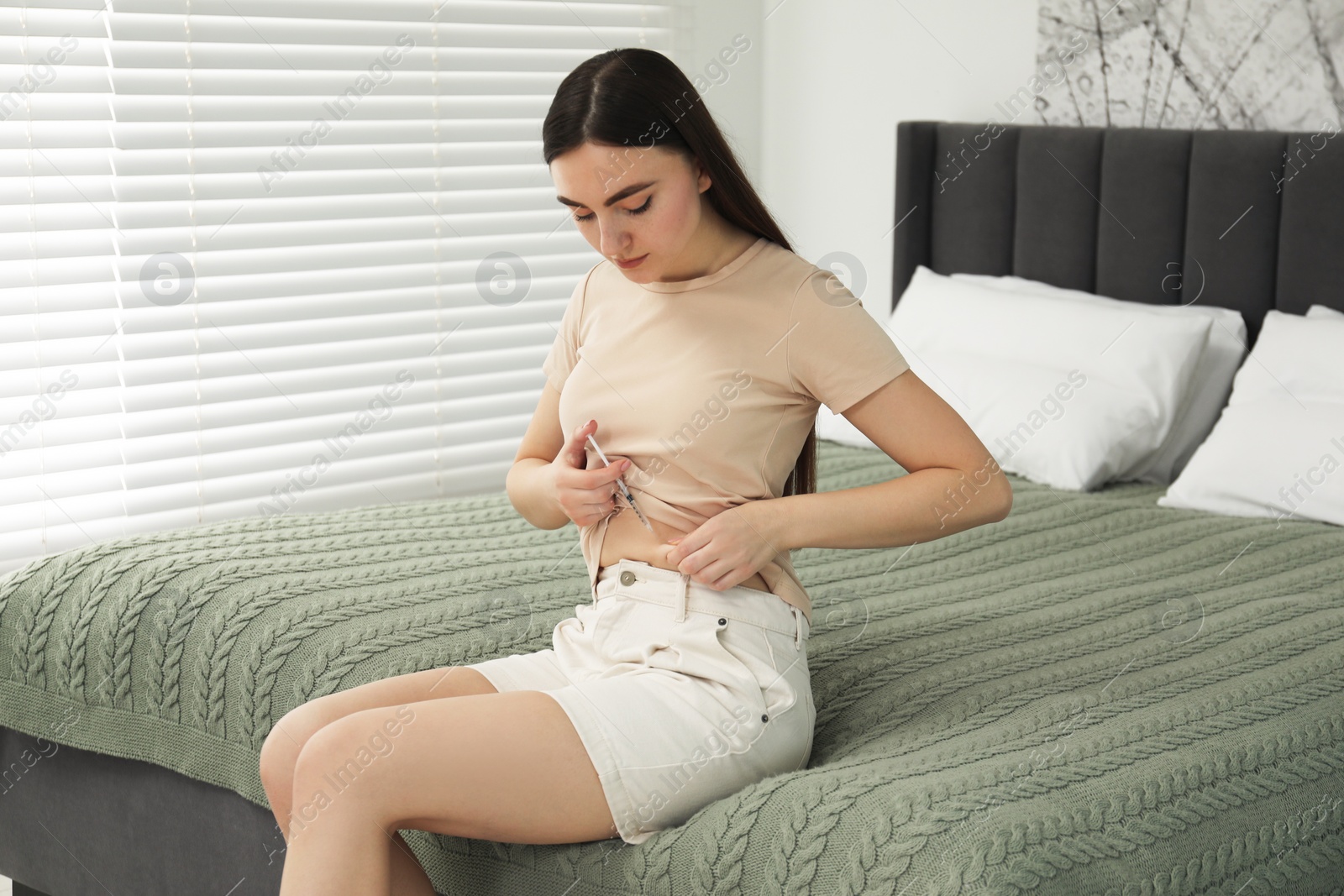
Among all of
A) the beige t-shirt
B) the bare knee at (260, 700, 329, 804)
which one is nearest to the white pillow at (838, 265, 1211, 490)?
the beige t-shirt

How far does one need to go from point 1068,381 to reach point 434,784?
1894 mm

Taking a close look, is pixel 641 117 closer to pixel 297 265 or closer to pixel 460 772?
pixel 460 772

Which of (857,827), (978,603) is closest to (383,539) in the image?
(978,603)

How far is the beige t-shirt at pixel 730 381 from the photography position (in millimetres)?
1470

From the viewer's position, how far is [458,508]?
2.54m

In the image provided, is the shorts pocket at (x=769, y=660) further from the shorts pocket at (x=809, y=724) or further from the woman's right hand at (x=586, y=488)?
the woman's right hand at (x=586, y=488)

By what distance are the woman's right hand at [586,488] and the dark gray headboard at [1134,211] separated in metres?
1.89

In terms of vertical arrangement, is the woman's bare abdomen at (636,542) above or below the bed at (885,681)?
above

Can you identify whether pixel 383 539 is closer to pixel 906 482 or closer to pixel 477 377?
pixel 906 482

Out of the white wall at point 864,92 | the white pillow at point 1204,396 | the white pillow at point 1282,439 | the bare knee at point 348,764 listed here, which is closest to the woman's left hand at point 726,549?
the bare knee at point 348,764

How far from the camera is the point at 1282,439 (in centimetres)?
251

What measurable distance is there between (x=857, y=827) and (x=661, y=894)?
212 millimetres

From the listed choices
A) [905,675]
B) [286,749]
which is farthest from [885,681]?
[286,749]

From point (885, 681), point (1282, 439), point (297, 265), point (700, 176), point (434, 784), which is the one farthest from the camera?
point (297, 265)
